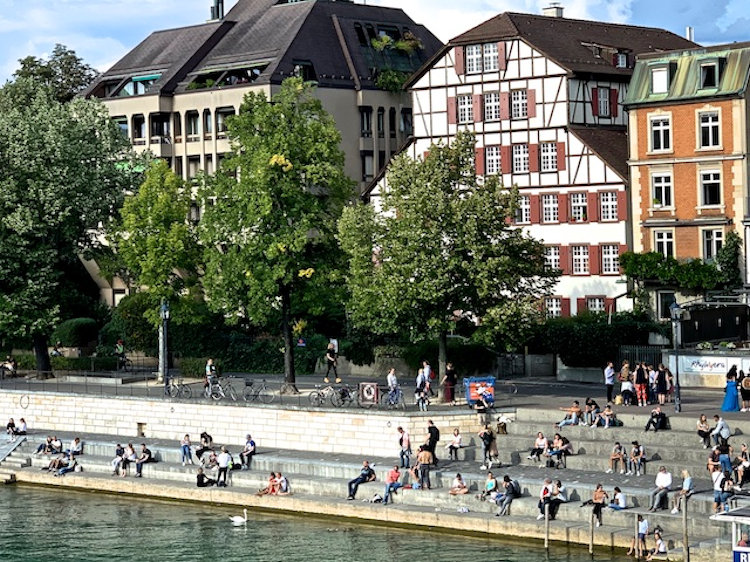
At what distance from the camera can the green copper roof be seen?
72.5 meters

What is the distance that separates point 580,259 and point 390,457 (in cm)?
2392

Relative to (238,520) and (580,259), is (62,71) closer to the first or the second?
(580,259)

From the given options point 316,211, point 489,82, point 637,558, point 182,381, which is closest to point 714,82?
point 489,82

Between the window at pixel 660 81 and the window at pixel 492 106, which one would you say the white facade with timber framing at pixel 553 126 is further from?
Answer: the window at pixel 660 81

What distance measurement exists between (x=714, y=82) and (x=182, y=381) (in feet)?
91.0

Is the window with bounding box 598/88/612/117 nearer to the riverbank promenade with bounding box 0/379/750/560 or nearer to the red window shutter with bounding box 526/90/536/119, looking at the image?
the red window shutter with bounding box 526/90/536/119

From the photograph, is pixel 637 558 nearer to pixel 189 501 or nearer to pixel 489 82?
pixel 189 501

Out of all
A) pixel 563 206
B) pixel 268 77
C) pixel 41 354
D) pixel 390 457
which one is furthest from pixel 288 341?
pixel 268 77

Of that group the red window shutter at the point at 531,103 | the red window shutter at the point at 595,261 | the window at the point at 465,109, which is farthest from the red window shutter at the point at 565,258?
the window at the point at 465,109

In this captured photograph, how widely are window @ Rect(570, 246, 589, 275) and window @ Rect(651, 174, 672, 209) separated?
5.25 metres

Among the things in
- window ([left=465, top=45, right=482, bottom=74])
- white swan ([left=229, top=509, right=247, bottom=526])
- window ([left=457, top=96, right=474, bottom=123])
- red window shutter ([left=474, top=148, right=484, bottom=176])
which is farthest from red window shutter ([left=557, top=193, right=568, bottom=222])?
white swan ([left=229, top=509, right=247, bottom=526])

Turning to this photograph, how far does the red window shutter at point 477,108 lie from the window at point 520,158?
2.54 m

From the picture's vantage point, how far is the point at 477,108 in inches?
3238

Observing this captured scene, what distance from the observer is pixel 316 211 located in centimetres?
6556
